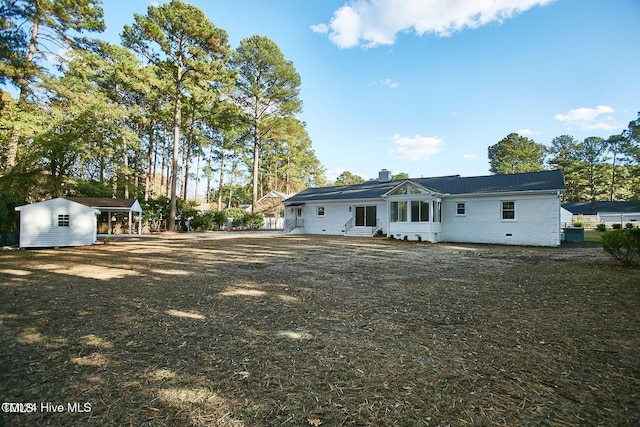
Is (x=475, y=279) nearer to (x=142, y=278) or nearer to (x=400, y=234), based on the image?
(x=142, y=278)

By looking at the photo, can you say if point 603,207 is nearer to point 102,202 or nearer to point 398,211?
point 398,211

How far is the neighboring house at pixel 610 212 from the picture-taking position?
38.8m

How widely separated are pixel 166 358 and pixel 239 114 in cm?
2775

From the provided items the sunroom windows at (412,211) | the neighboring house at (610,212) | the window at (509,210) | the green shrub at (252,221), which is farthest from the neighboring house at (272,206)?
the neighboring house at (610,212)

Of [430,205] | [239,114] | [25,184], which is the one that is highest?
[239,114]

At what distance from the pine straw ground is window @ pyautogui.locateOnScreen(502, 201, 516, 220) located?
1052 cm

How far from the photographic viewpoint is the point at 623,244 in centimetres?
798

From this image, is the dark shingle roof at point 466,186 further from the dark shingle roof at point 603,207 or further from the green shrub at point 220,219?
the dark shingle roof at point 603,207

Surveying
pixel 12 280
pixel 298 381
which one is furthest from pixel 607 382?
pixel 12 280

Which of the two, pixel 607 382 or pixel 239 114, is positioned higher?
pixel 239 114

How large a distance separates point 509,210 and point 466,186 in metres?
2.85

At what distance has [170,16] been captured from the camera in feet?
69.9

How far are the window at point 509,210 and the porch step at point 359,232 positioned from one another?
807 cm

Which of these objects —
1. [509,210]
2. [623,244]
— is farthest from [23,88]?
[509,210]
